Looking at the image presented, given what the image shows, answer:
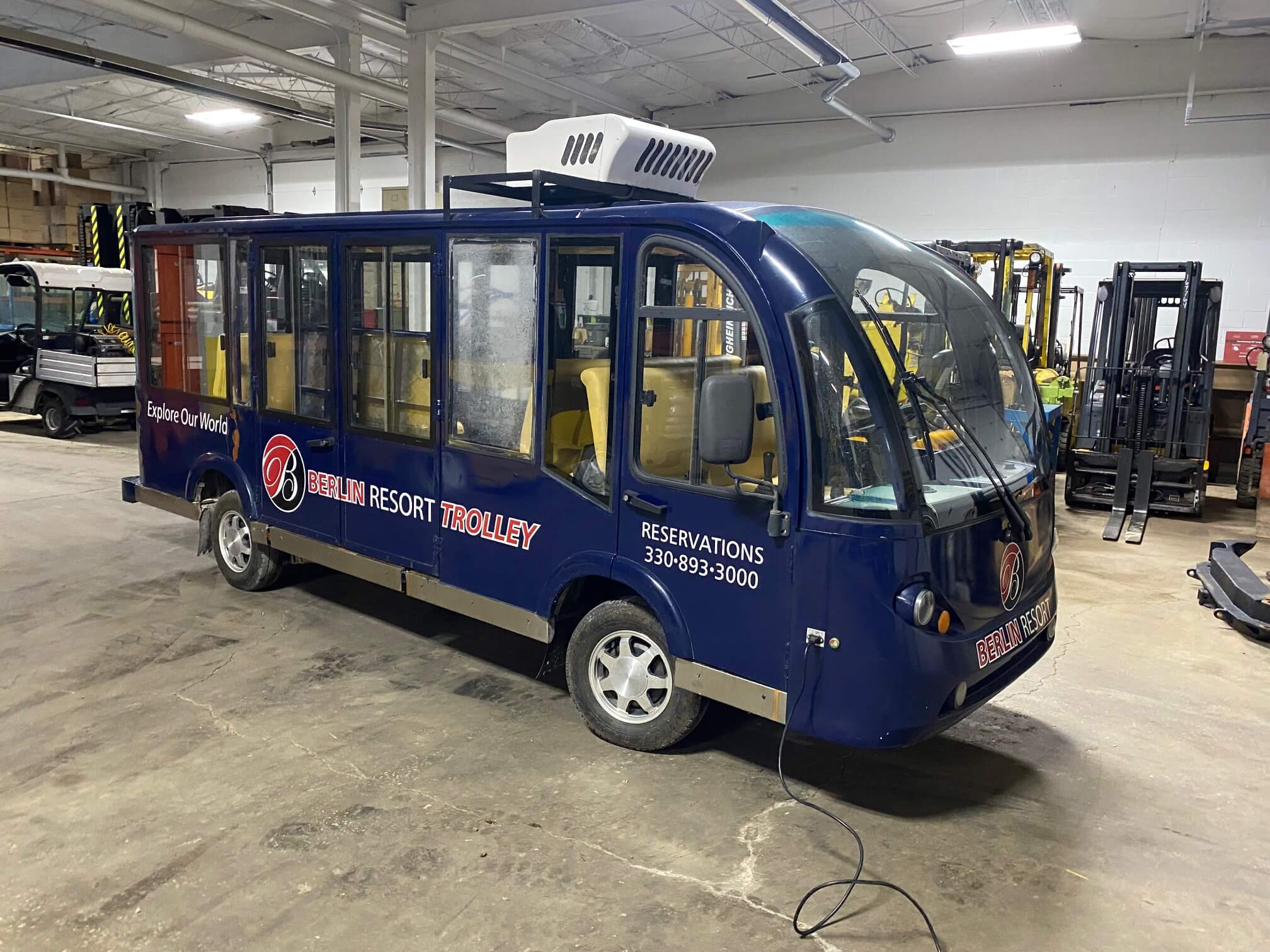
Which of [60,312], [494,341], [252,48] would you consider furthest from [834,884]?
[60,312]

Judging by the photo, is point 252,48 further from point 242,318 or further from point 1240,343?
point 1240,343

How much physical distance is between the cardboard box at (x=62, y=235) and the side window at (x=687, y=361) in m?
22.6

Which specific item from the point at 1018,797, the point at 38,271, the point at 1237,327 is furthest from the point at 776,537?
the point at 38,271

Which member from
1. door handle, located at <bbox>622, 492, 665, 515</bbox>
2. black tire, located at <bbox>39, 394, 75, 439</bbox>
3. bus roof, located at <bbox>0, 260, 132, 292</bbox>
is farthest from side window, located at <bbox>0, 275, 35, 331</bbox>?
door handle, located at <bbox>622, 492, 665, 515</bbox>

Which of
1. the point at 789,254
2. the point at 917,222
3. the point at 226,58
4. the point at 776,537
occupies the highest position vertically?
the point at 226,58

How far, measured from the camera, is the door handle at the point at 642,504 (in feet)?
12.4

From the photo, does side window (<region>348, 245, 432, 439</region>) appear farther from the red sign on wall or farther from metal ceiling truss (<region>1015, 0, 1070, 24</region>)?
the red sign on wall

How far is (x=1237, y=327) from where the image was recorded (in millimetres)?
12555

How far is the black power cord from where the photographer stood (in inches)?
117

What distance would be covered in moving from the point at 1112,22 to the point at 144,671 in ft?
39.7

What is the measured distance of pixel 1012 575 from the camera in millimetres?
3756

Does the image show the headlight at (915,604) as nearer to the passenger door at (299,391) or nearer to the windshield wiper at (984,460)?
the windshield wiper at (984,460)

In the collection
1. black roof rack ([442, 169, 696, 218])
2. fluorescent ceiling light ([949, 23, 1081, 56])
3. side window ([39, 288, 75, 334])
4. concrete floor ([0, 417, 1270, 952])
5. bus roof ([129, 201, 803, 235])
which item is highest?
fluorescent ceiling light ([949, 23, 1081, 56])

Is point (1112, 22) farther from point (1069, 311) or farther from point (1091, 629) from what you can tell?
point (1091, 629)
